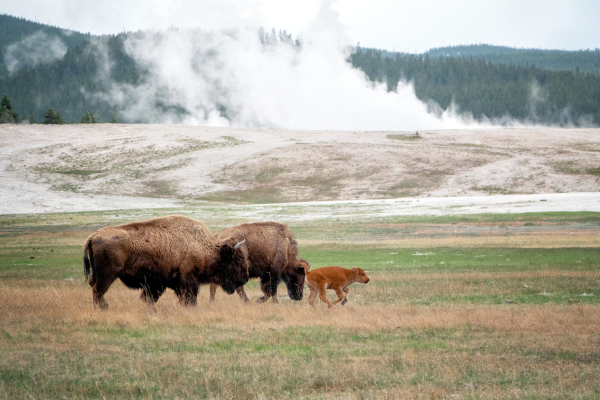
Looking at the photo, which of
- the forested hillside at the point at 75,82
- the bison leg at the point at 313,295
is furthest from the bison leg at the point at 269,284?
the forested hillside at the point at 75,82

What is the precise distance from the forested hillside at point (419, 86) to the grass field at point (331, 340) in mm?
152219

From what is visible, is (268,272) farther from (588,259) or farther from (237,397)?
(588,259)

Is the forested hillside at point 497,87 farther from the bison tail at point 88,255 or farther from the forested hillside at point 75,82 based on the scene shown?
the bison tail at point 88,255

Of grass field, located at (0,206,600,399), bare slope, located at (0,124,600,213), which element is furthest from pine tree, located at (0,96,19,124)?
grass field, located at (0,206,600,399)

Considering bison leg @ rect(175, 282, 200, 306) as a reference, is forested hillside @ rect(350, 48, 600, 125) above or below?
above

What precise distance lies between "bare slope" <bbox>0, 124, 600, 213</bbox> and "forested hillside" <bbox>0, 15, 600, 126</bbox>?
82.6 m

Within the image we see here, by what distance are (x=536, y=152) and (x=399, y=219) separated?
36.7 metres

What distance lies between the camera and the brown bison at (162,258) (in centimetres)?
1155

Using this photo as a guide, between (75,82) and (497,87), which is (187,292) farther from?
(75,82)

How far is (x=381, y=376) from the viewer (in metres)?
6.58

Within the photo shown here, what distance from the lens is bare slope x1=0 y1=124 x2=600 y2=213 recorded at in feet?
181

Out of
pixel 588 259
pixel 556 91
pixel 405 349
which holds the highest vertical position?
pixel 556 91

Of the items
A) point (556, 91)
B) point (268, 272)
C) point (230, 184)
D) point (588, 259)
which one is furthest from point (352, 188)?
point (556, 91)

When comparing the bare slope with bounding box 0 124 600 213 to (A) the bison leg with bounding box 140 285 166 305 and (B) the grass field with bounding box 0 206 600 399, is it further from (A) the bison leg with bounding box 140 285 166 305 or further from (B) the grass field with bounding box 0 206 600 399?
(A) the bison leg with bounding box 140 285 166 305
